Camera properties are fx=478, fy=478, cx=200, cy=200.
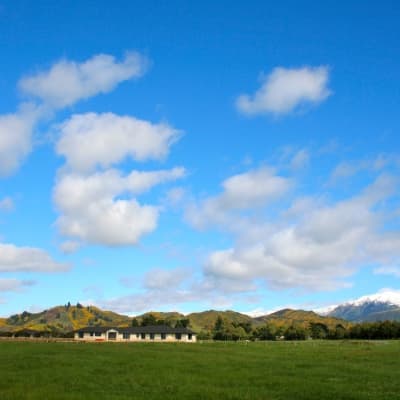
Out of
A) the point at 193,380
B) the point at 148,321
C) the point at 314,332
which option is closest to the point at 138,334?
the point at 148,321

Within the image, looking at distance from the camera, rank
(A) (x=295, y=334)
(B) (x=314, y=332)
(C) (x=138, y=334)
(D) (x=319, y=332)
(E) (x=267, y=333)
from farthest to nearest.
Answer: (B) (x=314, y=332)
(D) (x=319, y=332)
(E) (x=267, y=333)
(A) (x=295, y=334)
(C) (x=138, y=334)

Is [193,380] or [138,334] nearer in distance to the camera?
[193,380]

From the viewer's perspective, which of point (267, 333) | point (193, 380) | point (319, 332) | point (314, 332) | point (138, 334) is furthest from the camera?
point (314, 332)

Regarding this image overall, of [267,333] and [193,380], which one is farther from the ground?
[193,380]

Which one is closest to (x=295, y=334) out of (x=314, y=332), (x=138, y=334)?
(x=314, y=332)

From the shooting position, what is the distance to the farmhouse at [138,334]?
5704 inches

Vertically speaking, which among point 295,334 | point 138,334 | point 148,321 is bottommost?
point 295,334

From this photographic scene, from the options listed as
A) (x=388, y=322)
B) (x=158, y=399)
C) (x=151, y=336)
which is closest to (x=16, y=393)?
(x=158, y=399)

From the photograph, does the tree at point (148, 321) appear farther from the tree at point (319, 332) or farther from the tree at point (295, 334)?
the tree at point (319, 332)

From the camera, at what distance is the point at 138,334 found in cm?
14812

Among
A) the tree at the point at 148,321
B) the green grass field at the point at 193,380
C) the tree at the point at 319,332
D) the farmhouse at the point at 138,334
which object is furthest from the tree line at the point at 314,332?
the green grass field at the point at 193,380

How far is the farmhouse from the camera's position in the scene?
14488 cm

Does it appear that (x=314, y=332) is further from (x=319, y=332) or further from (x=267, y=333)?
(x=267, y=333)

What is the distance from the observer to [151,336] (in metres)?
147
